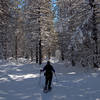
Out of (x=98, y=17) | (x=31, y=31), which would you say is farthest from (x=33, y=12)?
(x=98, y=17)

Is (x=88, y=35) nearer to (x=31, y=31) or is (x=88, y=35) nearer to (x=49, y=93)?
(x=49, y=93)

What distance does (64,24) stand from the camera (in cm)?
1819

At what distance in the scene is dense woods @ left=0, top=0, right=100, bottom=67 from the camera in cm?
1144

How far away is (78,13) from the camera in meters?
13.6

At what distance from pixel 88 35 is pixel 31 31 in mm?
11313

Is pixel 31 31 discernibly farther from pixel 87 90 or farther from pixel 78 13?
pixel 87 90

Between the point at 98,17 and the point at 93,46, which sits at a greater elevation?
the point at 98,17

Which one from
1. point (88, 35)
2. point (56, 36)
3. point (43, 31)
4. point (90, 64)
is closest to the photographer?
point (88, 35)

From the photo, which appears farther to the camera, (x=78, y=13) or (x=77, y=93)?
(x=78, y=13)

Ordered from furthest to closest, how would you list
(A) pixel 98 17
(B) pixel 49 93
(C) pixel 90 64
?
(A) pixel 98 17 → (C) pixel 90 64 → (B) pixel 49 93

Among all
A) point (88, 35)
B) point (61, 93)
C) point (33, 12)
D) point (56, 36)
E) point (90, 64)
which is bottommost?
point (61, 93)

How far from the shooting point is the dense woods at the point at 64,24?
37.5ft

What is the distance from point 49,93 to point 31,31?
48.5ft

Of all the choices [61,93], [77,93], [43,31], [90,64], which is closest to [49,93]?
[61,93]
